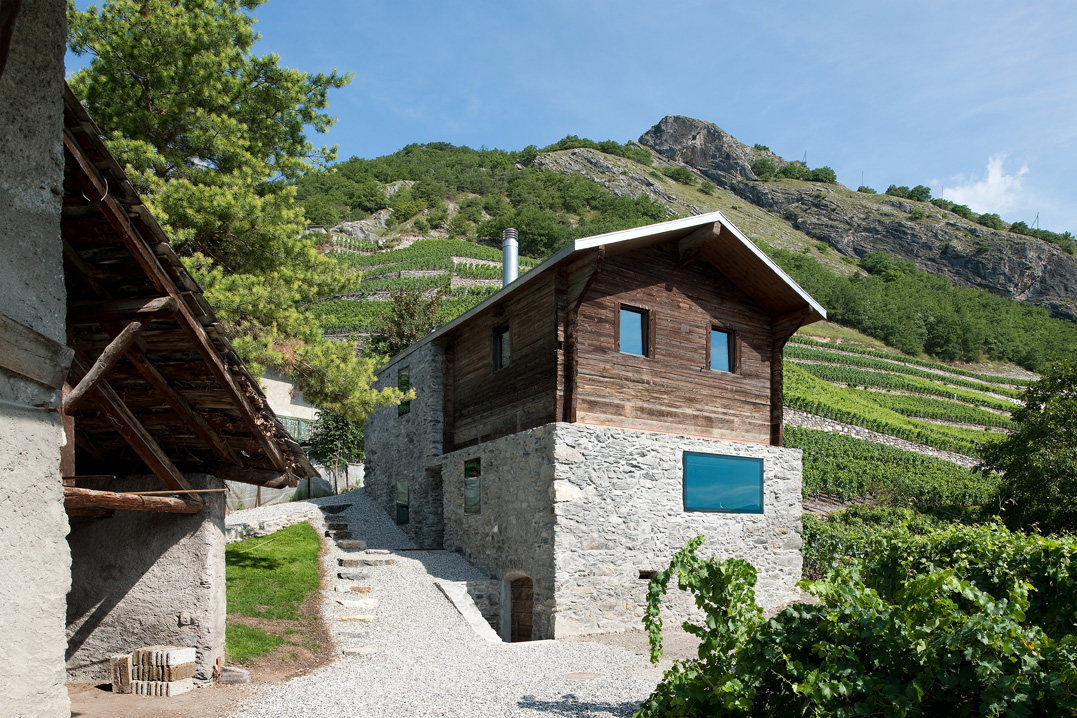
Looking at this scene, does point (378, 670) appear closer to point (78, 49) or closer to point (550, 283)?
point (550, 283)

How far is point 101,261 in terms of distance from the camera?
5.38m

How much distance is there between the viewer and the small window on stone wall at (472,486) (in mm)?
14414

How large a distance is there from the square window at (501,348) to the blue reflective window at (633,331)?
251cm

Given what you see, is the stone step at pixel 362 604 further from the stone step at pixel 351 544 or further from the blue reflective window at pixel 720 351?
the blue reflective window at pixel 720 351

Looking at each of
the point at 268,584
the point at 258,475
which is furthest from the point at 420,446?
the point at 258,475

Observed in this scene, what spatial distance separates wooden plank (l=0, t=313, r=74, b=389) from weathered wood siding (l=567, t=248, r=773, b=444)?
29.0 feet

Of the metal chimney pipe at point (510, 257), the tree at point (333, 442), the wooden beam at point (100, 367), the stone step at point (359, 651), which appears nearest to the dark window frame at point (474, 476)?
the metal chimney pipe at point (510, 257)

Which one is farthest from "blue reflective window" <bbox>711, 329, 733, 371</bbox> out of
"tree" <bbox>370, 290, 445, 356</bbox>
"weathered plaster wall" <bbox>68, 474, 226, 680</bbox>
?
"tree" <bbox>370, 290, 445, 356</bbox>

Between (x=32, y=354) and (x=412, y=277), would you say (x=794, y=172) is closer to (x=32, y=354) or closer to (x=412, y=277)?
(x=412, y=277)

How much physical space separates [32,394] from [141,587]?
395 centimetres

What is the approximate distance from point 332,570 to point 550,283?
7109 mm

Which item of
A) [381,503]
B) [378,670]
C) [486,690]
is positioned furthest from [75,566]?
[381,503]

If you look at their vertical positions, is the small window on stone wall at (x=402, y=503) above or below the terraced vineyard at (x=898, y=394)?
below

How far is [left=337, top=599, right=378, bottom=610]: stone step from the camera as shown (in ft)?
38.8
